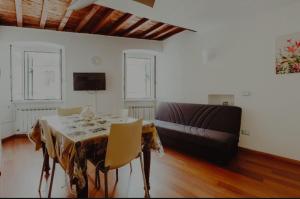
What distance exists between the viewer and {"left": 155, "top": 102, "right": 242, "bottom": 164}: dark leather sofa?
9.89 feet

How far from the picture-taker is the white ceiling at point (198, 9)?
288cm

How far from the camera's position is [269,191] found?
221cm

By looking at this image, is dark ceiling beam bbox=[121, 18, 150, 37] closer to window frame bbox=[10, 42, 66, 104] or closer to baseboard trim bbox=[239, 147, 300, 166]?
window frame bbox=[10, 42, 66, 104]

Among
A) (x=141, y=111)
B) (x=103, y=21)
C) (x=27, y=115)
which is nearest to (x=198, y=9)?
(x=103, y=21)

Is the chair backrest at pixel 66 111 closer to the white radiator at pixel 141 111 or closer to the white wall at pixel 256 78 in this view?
the white radiator at pixel 141 111

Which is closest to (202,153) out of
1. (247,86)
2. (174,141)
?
(174,141)

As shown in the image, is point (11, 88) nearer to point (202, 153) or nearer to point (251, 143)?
point (202, 153)

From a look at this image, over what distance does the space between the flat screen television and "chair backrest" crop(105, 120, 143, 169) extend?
319 cm

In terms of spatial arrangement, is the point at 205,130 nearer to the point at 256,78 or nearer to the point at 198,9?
the point at 256,78

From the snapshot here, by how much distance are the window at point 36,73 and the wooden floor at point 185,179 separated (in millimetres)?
1987

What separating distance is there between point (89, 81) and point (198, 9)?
9.95 feet

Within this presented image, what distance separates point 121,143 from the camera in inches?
71.4

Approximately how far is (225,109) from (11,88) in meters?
4.86

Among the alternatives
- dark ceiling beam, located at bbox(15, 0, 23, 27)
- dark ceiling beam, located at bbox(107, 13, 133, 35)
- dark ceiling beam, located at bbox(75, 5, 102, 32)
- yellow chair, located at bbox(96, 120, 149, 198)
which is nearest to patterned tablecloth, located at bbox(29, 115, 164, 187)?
yellow chair, located at bbox(96, 120, 149, 198)
